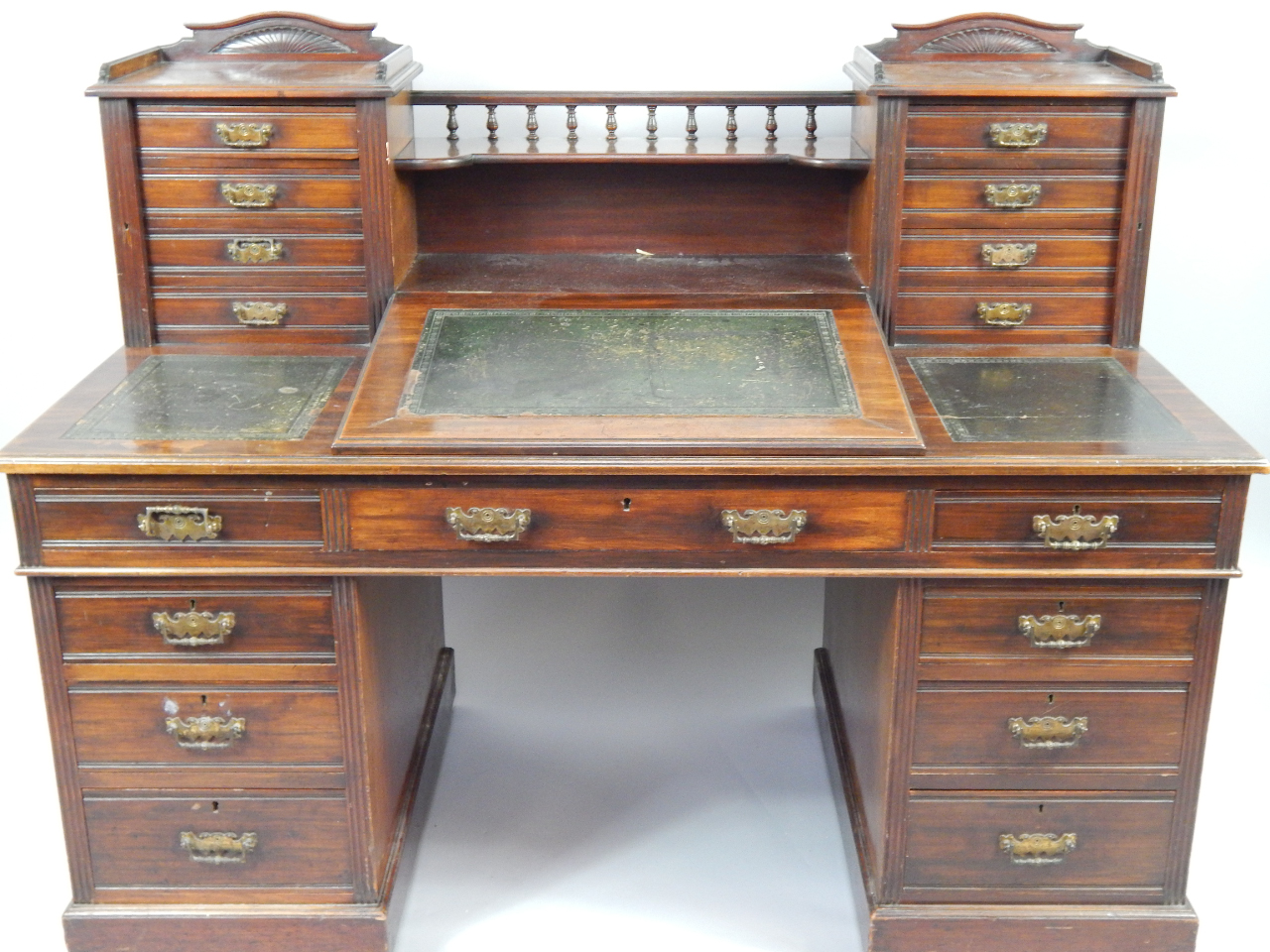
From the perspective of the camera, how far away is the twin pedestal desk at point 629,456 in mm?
2320

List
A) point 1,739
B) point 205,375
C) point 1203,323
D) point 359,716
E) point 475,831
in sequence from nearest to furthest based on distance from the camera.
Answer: point 359,716, point 205,375, point 475,831, point 1,739, point 1203,323

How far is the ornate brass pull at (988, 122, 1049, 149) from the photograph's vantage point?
106 inches

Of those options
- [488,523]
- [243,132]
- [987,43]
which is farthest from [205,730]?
[987,43]

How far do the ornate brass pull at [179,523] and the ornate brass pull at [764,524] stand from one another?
0.84 meters

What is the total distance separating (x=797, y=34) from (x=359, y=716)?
189 centimetres

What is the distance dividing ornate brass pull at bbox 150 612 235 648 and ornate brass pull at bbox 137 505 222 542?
0.50 ft

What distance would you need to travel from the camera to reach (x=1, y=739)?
3.29m

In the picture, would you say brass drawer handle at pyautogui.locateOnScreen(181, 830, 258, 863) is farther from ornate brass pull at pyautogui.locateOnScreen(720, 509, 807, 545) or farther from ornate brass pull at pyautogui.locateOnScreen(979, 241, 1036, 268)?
ornate brass pull at pyautogui.locateOnScreen(979, 241, 1036, 268)

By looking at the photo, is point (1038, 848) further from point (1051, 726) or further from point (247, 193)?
point (247, 193)

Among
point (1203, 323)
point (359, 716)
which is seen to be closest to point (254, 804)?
point (359, 716)

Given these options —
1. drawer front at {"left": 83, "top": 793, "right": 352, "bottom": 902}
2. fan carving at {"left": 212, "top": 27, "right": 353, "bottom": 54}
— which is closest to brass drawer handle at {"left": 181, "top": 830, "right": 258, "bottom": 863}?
drawer front at {"left": 83, "top": 793, "right": 352, "bottom": 902}

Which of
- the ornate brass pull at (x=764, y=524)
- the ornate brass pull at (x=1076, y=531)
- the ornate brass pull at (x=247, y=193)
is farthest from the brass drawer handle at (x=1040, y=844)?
the ornate brass pull at (x=247, y=193)

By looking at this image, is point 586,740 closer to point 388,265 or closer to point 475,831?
point 475,831

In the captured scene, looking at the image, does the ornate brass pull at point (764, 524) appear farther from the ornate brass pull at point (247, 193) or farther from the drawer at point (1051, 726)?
the ornate brass pull at point (247, 193)
